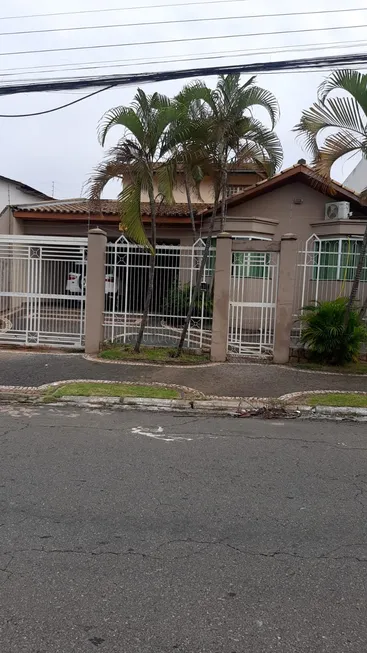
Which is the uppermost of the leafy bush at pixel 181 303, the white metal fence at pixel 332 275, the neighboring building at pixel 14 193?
the neighboring building at pixel 14 193

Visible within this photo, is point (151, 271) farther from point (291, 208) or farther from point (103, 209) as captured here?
point (103, 209)

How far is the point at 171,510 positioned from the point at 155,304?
27.8 feet

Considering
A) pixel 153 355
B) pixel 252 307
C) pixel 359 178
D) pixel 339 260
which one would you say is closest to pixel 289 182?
pixel 339 260

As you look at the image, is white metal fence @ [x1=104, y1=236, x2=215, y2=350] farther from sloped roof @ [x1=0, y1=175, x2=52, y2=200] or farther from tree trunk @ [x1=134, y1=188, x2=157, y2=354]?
sloped roof @ [x1=0, y1=175, x2=52, y2=200]

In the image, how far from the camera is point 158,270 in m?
11.8

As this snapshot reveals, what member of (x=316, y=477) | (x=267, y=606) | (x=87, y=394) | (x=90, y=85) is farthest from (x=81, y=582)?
(x=90, y=85)

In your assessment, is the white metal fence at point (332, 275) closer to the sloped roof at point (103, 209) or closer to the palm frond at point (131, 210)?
the palm frond at point (131, 210)

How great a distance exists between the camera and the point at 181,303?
12.2 metres

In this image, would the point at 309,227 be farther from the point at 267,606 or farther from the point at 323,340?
the point at 267,606

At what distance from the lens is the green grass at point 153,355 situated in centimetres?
1065

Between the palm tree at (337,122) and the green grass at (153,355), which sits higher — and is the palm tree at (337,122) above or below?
above

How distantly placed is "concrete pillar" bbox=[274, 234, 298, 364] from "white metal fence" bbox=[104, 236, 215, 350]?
5.20ft

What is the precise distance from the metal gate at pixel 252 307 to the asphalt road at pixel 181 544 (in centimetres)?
527

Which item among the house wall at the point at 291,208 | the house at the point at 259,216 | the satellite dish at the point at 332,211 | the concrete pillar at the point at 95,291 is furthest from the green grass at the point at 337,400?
the house wall at the point at 291,208
